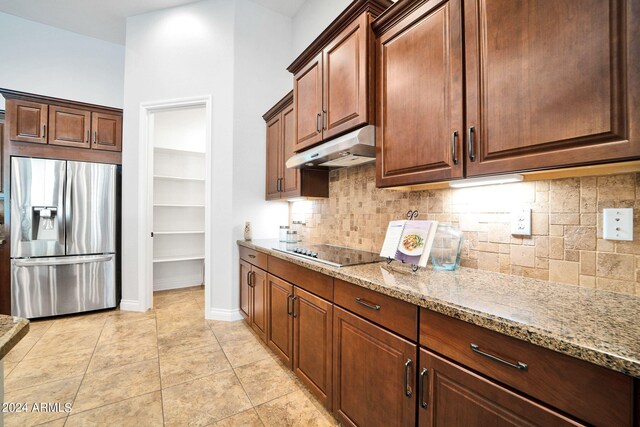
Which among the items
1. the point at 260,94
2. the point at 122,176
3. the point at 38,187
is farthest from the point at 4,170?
the point at 260,94

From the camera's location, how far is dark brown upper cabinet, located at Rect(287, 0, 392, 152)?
1623 mm

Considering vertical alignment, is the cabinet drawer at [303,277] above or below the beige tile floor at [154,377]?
above

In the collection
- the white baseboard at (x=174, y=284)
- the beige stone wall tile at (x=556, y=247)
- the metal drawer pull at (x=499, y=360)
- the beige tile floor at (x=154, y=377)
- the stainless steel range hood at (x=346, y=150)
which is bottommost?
the beige tile floor at (x=154, y=377)

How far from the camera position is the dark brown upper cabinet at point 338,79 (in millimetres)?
1623

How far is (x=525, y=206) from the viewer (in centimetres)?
128

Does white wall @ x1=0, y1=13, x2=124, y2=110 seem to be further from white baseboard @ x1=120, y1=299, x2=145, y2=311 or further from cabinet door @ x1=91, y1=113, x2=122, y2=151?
white baseboard @ x1=120, y1=299, x2=145, y2=311

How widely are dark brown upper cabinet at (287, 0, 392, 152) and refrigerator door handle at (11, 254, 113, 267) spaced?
278 cm

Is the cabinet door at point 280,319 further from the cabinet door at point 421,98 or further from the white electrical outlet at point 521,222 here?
the white electrical outlet at point 521,222

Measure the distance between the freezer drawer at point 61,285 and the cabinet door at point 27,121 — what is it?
1.34 meters

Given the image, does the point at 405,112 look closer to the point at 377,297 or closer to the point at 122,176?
the point at 377,297

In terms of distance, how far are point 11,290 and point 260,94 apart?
11.4 ft

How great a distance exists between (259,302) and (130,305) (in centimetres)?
194

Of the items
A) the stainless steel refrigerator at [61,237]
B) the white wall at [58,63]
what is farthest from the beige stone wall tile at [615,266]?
the white wall at [58,63]

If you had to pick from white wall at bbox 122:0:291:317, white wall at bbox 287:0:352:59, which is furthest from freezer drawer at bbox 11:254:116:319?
white wall at bbox 287:0:352:59
